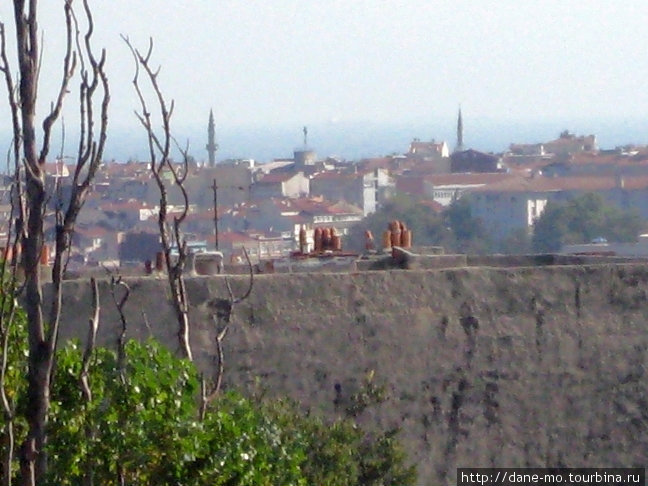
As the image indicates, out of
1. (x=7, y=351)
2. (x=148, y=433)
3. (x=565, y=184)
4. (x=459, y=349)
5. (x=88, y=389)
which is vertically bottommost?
(x=565, y=184)

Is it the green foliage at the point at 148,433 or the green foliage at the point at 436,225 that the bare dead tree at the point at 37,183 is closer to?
the green foliage at the point at 148,433

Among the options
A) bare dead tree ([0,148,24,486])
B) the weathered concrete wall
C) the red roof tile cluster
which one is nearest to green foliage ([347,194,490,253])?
the red roof tile cluster

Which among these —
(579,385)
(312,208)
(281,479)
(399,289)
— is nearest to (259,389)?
(399,289)

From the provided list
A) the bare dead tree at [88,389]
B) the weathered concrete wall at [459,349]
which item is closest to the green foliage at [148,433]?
the bare dead tree at [88,389]

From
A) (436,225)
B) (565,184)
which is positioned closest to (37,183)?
(436,225)

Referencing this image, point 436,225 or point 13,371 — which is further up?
point 13,371

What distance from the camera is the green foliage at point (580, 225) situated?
38094mm

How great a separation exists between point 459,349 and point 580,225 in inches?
1124

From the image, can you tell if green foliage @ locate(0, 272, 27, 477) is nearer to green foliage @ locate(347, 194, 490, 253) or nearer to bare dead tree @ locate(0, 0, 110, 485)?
bare dead tree @ locate(0, 0, 110, 485)

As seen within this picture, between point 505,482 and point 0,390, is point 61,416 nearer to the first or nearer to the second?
point 0,390

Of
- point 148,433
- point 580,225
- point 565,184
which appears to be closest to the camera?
point 148,433

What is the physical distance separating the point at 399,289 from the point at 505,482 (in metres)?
1.59

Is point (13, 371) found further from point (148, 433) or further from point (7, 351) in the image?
point (148, 433)

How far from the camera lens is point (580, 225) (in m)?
38.2
